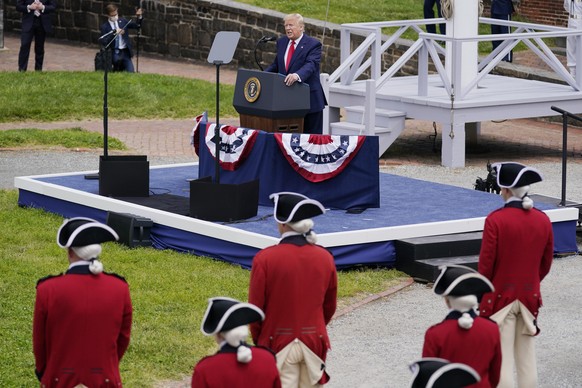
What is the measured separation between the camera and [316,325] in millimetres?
7422

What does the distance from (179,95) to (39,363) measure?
596 inches

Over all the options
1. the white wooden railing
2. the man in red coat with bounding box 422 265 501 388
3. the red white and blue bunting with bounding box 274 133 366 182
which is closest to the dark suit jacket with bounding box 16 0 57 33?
the white wooden railing

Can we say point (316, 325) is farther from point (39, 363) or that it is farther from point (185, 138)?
point (185, 138)

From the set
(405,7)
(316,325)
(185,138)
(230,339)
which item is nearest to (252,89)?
(185,138)

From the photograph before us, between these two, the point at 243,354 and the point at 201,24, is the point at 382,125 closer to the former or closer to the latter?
the point at 201,24

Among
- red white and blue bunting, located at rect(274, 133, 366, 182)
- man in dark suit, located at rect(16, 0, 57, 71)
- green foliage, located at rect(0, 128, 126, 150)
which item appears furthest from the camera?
man in dark suit, located at rect(16, 0, 57, 71)

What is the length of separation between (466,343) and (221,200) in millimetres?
6350

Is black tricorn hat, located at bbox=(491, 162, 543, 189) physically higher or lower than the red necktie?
lower

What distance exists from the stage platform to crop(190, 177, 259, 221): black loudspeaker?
0.13 m

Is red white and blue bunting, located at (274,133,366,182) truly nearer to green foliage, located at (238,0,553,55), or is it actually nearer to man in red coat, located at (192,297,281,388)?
man in red coat, located at (192,297,281,388)

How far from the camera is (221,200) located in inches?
497

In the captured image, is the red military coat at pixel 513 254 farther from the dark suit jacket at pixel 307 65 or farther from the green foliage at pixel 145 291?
the dark suit jacket at pixel 307 65

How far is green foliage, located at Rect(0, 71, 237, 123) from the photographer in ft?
67.7

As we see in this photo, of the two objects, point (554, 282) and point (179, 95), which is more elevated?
point (179, 95)
